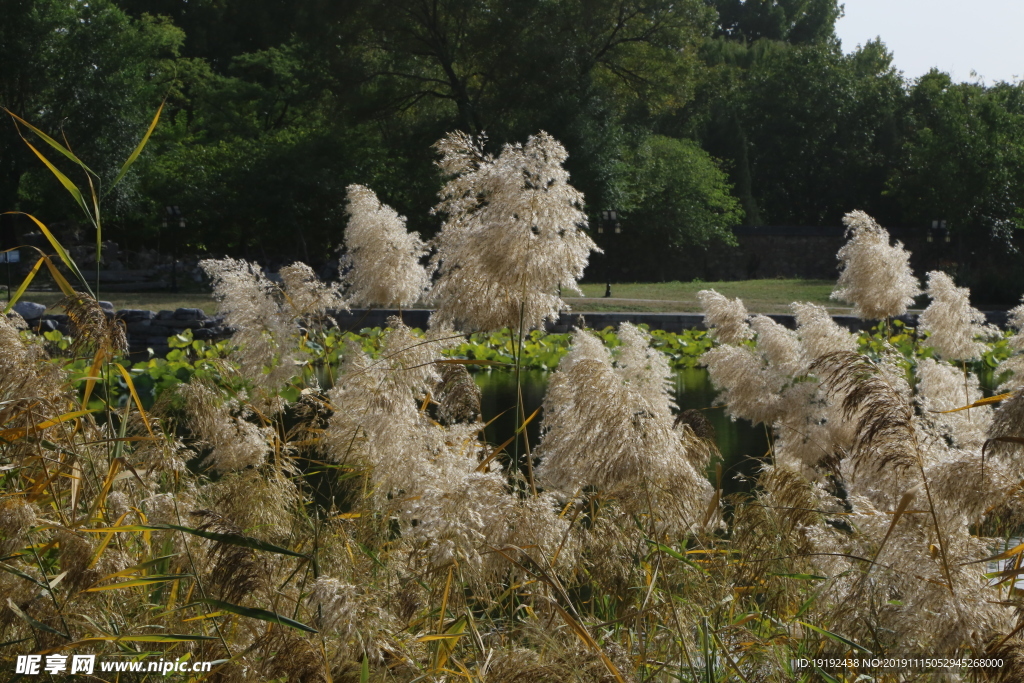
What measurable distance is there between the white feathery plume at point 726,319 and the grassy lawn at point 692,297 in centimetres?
1082

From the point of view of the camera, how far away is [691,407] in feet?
25.6

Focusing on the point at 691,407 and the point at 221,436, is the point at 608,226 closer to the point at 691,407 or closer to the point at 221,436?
the point at 691,407

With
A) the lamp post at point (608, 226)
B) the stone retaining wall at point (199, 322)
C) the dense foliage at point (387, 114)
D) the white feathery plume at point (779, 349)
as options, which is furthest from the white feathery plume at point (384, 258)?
the dense foliage at point (387, 114)

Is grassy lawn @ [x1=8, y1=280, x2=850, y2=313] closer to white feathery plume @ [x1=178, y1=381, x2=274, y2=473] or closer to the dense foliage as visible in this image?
the dense foliage

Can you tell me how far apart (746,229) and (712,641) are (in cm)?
2582

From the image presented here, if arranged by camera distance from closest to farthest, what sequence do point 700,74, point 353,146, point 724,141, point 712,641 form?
point 712,641
point 353,146
point 700,74
point 724,141

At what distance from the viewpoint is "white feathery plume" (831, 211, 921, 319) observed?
3.29 metres

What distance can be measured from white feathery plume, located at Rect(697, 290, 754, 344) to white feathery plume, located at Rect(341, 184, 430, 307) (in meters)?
0.92

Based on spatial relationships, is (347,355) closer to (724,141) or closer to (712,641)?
(712,641)

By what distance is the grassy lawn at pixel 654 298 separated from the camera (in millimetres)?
15242

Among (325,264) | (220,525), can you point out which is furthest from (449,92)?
(220,525)

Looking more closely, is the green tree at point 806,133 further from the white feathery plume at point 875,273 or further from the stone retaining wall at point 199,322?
the white feathery plume at point 875,273

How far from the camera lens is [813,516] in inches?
92.9

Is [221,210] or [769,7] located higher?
[769,7]
